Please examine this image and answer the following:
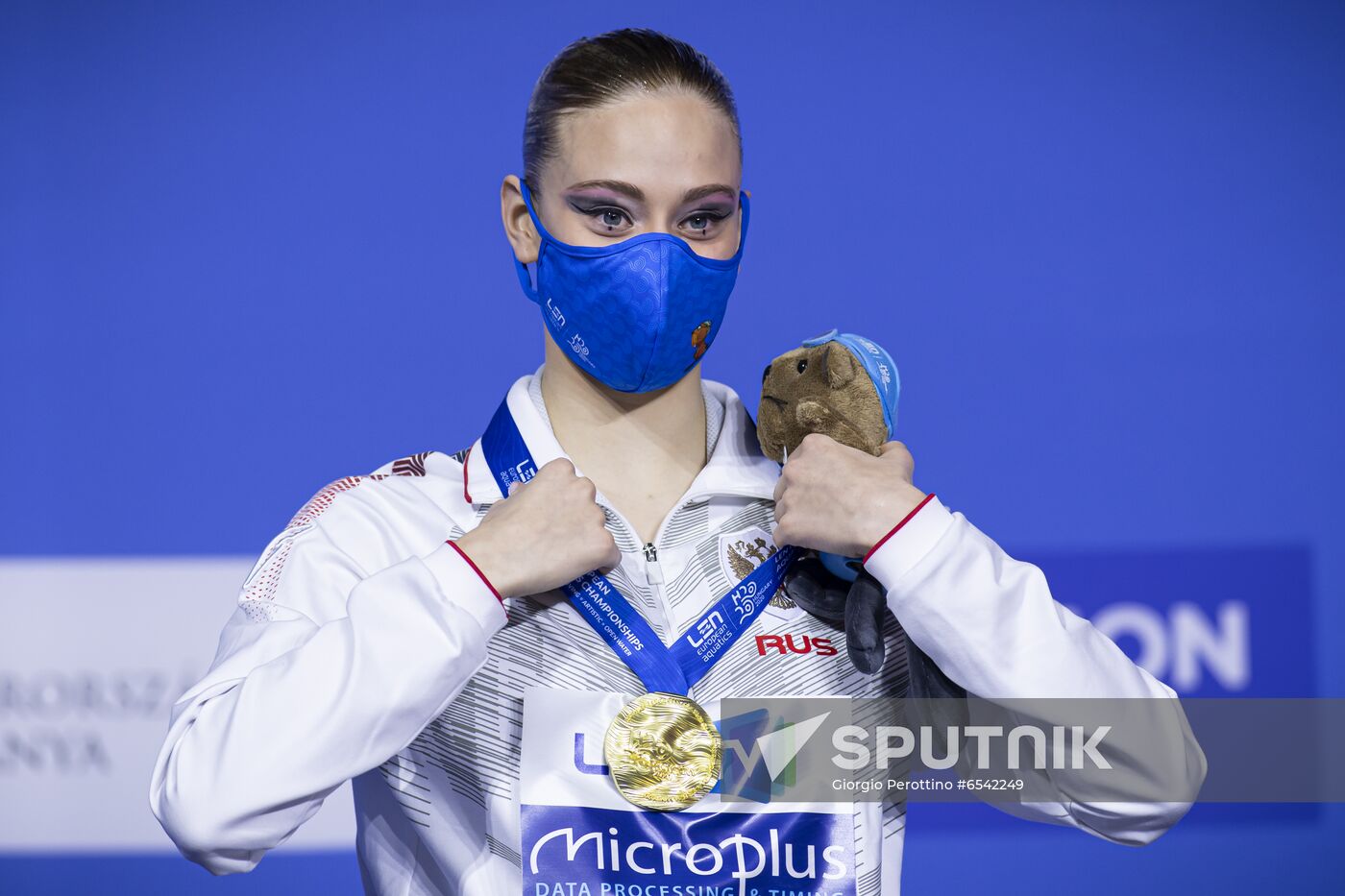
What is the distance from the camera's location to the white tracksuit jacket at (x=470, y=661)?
4.15 ft

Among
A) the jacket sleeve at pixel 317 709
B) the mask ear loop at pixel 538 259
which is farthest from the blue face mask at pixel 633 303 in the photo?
the jacket sleeve at pixel 317 709

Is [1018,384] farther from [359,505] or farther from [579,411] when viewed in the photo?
[359,505]

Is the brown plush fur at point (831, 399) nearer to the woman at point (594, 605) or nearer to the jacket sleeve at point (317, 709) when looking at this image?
the woman at point (594, 605)

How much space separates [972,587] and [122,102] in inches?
74.1

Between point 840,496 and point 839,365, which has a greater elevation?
point 839,365

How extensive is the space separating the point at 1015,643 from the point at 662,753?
14.6 inches

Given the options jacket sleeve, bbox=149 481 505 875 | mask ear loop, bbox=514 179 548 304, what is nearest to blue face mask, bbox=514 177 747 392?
mask ear loop, bbox=514 179 548 304

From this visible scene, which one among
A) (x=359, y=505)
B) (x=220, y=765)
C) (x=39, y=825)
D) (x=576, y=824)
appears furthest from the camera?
(x=39, y=825)

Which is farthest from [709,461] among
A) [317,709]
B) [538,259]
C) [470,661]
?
[317,709]

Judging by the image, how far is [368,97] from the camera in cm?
252

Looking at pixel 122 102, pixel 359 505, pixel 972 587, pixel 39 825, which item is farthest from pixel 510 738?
pixel 122 102

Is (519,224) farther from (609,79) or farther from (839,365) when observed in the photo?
(839,365)

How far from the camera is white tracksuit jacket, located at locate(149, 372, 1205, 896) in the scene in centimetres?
127

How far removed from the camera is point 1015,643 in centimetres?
133
